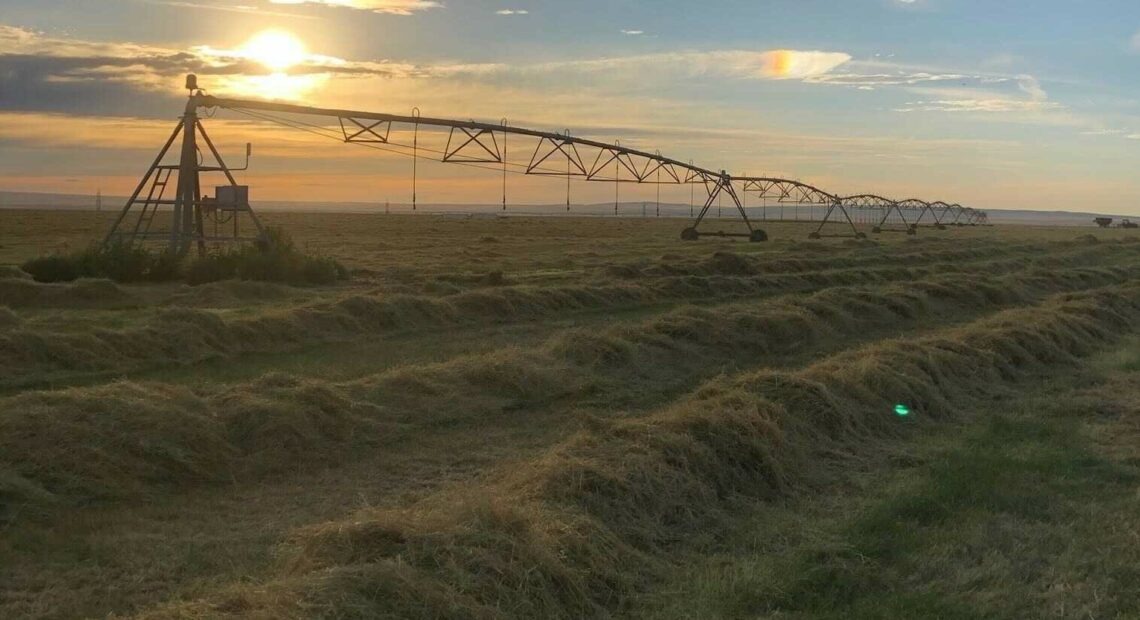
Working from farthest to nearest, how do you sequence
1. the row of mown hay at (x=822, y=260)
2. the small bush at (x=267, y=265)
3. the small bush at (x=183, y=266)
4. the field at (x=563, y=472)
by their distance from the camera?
the row of mown hay at (x=822, y=260), the small bush at (x=267, y=265), the small bush at (x=183, y=266), the field at (x=563, y=472)

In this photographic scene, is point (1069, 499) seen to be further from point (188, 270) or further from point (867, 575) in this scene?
point (188, 270)

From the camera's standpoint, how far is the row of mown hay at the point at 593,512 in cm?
553

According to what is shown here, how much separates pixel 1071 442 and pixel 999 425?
0.94m

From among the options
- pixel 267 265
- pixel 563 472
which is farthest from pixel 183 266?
pixel 563 472

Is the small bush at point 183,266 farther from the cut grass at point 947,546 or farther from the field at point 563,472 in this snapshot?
the cut grass at point 947,546

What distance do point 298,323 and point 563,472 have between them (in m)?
11.4

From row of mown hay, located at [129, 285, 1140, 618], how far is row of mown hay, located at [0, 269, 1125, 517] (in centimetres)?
240

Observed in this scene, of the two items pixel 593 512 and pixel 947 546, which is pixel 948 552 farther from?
pixel 593 512

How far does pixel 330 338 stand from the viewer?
17906mm

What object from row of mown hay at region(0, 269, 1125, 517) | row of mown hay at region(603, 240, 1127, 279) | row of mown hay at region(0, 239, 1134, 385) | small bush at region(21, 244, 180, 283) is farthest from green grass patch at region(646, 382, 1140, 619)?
row of mown hay at region(603, 240, 1127, 279)

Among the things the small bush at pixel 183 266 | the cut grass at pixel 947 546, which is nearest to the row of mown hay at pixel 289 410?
the cut grass at pixel 947 546

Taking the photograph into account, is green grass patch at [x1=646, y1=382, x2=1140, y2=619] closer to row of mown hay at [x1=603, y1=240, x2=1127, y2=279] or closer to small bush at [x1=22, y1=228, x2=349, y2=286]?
small bush at [x1=22, y1=228, x2=349, y2=286]

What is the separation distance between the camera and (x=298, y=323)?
59.0ft

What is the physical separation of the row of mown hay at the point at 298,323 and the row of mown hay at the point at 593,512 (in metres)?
8.56
